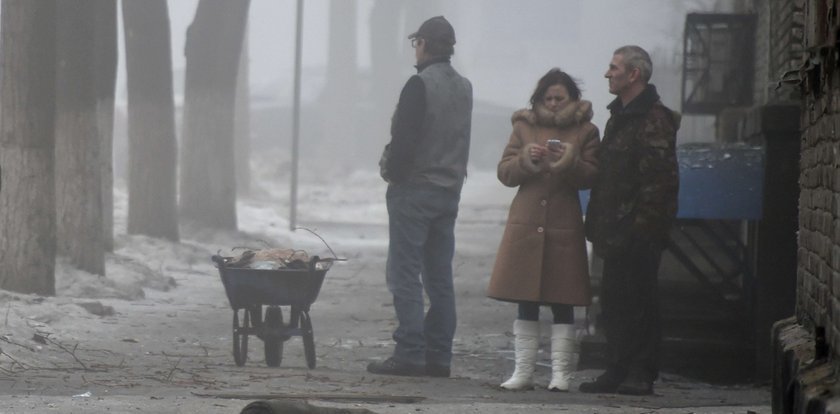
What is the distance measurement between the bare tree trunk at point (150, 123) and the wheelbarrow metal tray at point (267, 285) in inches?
363

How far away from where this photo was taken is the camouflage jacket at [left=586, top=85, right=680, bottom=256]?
866cm

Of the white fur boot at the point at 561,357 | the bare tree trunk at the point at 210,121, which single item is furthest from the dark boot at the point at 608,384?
the bare tree trunk at the point at 210,121

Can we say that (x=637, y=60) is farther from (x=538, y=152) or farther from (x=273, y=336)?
(x=273, y=336)

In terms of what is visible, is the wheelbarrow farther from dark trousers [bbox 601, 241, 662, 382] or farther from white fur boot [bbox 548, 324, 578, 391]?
dark trousers [bbox 601, 241, 662, 382]

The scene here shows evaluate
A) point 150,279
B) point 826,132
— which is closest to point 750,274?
point 826,132

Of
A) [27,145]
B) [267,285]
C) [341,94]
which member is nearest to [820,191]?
[267,285]

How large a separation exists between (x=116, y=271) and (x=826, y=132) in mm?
9921

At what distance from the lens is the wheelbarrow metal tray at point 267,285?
9.59 m

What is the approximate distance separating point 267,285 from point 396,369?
925 mm

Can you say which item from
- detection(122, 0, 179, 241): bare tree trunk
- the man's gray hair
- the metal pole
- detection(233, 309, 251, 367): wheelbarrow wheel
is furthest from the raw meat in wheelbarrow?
the metal pole

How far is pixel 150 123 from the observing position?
1886 centimetres

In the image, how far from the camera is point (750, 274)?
36.6ft

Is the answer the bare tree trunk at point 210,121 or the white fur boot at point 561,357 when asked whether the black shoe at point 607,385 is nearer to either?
the white fur boot at point 561,357

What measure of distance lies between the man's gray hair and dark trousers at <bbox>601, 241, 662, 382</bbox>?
3.18 feet
